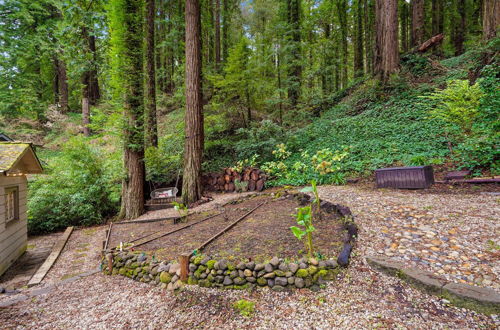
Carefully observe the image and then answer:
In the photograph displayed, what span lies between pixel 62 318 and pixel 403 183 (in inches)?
239

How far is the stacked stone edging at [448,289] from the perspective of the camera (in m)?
1.70

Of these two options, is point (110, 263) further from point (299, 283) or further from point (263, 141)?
point (263, 141)

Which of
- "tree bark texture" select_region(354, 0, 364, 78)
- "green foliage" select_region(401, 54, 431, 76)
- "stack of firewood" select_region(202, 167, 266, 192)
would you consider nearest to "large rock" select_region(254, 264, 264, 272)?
"stack of firewood" select_region(202, 167, 266, 192)

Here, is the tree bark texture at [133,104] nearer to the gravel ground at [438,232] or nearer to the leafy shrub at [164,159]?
the leafy shrub at [164,159]

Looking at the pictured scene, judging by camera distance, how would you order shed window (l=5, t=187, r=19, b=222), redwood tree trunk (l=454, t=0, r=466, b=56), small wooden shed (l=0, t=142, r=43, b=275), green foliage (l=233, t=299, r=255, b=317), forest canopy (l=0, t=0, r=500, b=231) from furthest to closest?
redwood tree trunk (l=454, t=0, r=466, b=56), forest canopy (l=0, t=0, r=500, b=231), shed window (l=5, t=187, r=19, b=222), small wooden shed (l=0, t=142, r=43, b=275), green foliage (l=233, t=299, r=255, b=317)

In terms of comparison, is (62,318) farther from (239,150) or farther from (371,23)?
(371,23)

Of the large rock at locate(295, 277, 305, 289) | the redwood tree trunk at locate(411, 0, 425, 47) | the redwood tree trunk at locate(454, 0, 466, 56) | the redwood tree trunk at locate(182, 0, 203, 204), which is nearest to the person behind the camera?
the large rock at locate(295, 277, 305, 289)

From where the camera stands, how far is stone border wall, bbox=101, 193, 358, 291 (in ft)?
7.58

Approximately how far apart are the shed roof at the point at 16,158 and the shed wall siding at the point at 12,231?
0.28 meters

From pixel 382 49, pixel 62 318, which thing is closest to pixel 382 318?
pixel 62 318

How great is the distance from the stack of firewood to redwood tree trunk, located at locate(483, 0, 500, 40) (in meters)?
8.75

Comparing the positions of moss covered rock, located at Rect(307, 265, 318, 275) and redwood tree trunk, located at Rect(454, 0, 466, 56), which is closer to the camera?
moss covered rock, located at Rect(307, 265, 318, 275)

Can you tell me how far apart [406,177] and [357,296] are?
3.72 metres

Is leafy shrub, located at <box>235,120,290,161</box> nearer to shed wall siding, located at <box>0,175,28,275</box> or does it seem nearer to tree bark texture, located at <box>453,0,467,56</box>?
shed wall siding, located at <box>0,175,28,275</box>
